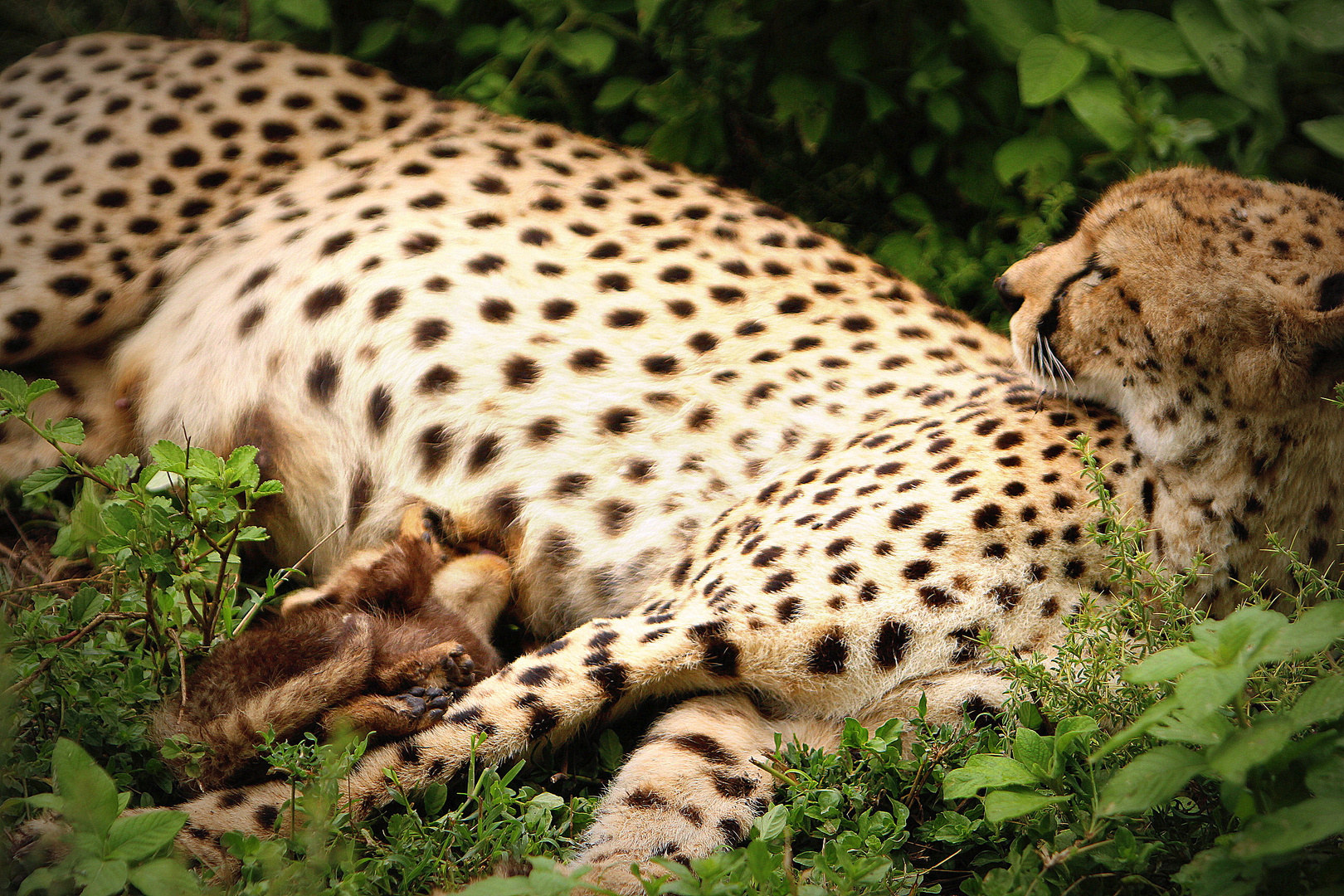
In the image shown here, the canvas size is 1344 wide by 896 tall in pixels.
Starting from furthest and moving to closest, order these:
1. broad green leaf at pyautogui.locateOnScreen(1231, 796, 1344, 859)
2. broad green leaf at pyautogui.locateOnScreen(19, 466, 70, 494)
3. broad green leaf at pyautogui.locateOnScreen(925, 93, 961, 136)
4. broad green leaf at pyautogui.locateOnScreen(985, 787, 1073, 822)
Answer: broad green leaf at pyautogui.locateOnScreen(925, 93, 961, 136) < broad green leaf at pyautogui.locateOnScreen(19, 466, 70, 494) < broad green leaf at pyautogui.locateOnScreen(985, 787, 1073, 822) < broad green leaf at pyautogui.locateOnScreen(1231, 796, 1344, 859)

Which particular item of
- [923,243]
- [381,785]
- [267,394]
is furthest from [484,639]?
[923,243]

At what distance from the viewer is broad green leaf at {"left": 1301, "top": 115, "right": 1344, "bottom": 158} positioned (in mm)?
3307

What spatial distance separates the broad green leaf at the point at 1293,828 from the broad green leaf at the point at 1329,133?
98.0 inches

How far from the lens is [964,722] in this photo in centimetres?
220

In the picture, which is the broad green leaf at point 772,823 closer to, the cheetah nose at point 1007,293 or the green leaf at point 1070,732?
the green leaf at point 1070,732

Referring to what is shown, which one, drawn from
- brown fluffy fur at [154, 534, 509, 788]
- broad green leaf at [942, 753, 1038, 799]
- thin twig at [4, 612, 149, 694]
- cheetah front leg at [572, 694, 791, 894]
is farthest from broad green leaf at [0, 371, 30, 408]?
broad green leaf at [942, 753, 1038, 799]

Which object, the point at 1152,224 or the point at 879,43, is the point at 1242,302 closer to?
the point at 1152,224

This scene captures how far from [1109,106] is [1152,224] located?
1097 mm

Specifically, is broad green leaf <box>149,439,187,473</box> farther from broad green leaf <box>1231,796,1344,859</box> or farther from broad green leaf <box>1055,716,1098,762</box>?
broad green leaf <box>1231,796,1344,859</box>

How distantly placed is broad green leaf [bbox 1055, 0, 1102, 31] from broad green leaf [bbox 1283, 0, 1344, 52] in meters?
0.66

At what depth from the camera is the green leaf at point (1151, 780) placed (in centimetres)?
155

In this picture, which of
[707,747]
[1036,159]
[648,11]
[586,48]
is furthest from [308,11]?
[707,747]

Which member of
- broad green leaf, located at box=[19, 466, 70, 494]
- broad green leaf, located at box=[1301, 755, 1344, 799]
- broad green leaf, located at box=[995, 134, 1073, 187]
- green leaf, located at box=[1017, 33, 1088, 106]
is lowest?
broad green leaf, located at box=[19, 466, 70, 494]

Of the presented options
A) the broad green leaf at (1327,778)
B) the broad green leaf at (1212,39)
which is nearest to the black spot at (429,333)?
the broad green leaf at (1327,778)
